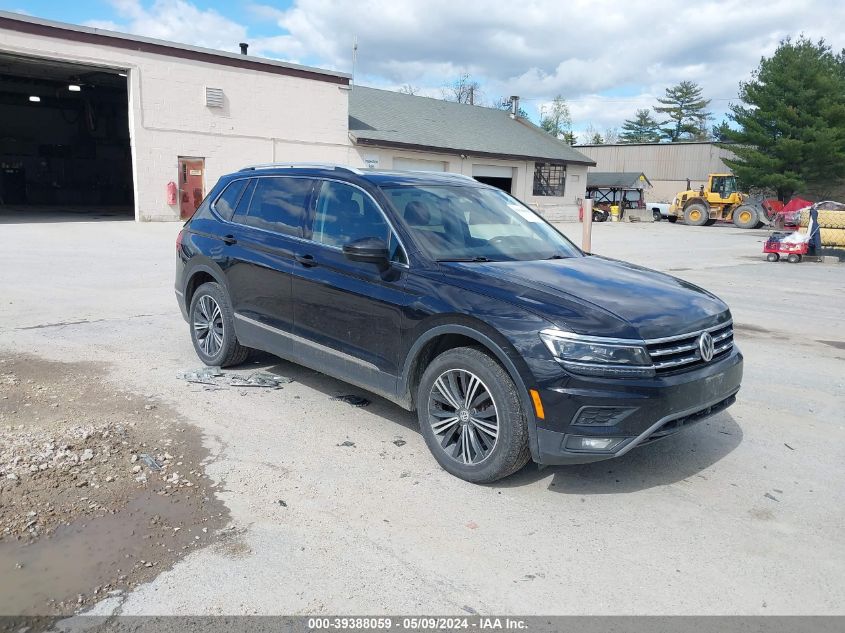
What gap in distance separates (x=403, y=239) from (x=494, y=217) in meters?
1.00

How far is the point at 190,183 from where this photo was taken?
25.5m

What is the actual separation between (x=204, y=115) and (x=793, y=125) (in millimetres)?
33613

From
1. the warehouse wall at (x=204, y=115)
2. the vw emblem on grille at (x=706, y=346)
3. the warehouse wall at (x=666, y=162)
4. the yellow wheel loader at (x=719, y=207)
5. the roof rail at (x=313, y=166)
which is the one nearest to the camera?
the vw emblem on grille at (x=706, y=346)

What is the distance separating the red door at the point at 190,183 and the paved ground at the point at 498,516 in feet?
65.3

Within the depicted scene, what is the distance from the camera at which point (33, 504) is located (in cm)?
361

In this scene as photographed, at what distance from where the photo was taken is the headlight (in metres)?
3.57

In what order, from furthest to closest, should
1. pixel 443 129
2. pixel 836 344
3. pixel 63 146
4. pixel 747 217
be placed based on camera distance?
pixel 63 146, pixel 747 217, pixel 443 129, pixel 836 344

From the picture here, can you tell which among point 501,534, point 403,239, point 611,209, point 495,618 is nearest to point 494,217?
point 403,239

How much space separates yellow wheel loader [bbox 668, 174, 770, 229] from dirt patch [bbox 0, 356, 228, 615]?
1454 inches

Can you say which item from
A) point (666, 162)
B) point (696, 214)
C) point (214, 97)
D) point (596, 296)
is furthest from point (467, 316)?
point (666, 162)

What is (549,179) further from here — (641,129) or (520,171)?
(641,129)

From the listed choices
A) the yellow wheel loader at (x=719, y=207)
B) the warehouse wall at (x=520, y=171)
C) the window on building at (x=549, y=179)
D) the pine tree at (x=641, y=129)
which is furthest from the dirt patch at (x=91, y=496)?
the pine tree at (x=641, y=129)

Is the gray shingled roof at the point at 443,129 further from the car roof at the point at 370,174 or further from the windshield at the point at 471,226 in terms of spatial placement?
the windshield at the point at 471,226

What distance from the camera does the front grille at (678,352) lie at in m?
3.68
